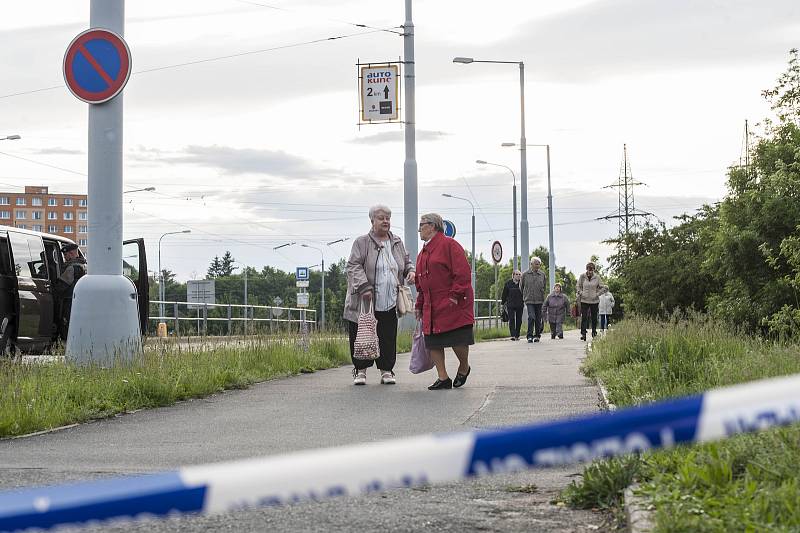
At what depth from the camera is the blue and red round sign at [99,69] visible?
449 inches

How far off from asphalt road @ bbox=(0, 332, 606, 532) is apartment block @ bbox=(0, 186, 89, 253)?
7034 inches

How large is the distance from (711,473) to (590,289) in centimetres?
2074

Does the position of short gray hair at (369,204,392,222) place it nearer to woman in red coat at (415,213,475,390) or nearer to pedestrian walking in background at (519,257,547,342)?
woman in red coat at (415,213,475,390)

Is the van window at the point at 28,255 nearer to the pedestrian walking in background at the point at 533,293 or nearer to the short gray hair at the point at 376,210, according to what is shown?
the short gray hair at the point at 376,210

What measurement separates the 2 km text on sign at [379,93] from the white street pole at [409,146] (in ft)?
1.13

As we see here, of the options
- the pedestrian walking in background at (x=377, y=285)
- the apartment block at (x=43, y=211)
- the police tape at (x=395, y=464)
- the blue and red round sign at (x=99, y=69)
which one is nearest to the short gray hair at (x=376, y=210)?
the pedestrian walking in background at (x=377, y=285)

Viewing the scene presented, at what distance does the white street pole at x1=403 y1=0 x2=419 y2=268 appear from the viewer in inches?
1039

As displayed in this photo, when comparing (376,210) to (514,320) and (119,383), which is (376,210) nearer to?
(119,383)

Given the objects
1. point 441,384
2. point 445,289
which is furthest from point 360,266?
point 441,384

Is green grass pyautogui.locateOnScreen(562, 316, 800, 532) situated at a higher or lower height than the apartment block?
lower

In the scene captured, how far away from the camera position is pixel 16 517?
4.36 ft

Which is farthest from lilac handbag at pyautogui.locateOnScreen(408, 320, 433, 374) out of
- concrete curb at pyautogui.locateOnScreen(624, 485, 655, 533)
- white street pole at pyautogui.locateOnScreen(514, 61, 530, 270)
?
white street pole at pyautogui.locateOnScreen(514, 61, 530, 270)

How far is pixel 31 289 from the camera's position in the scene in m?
15.9

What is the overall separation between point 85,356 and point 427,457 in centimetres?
1041
